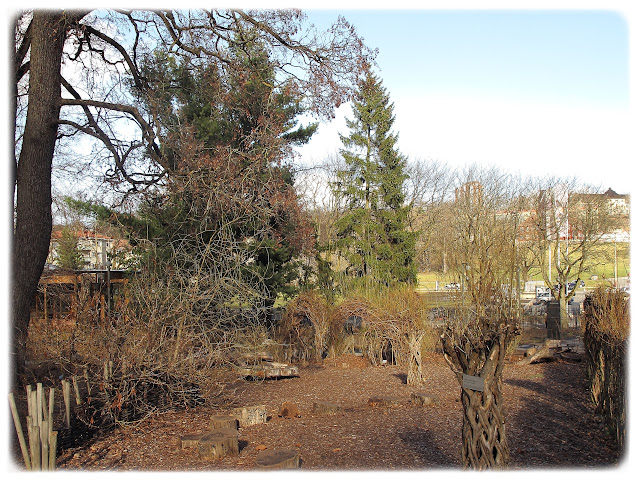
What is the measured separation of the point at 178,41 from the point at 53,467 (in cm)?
736

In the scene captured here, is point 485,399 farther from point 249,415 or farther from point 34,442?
point 249,415

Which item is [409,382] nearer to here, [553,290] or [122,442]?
[122,442]

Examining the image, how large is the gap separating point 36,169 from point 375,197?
62.5 ft

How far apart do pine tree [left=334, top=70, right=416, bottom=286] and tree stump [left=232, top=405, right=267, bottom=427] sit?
706 inches

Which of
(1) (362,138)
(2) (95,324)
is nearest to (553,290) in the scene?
(1) (362,138)

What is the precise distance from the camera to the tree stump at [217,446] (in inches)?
217

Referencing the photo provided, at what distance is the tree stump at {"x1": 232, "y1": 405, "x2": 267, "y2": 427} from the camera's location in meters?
6.93

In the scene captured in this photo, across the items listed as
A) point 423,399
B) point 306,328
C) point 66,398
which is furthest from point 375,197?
point 66,398

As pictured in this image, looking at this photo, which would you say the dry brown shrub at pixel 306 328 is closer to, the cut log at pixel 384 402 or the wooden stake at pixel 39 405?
the cut log at pixel 384 402

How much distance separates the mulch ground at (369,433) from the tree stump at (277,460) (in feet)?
0.86

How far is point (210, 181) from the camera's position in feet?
28.7

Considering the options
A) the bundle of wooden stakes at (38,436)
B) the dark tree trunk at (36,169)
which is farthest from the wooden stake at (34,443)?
the dark tree trunk at (36,169)

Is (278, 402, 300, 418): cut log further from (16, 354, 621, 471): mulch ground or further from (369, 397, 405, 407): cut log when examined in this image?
(369, 397, 405, 407): cut log

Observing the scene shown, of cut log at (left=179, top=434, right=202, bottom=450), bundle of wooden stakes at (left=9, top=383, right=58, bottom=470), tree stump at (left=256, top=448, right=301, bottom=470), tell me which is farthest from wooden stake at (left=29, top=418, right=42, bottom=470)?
tree stump at (left=256, top=448, right=301, bottom=470)
